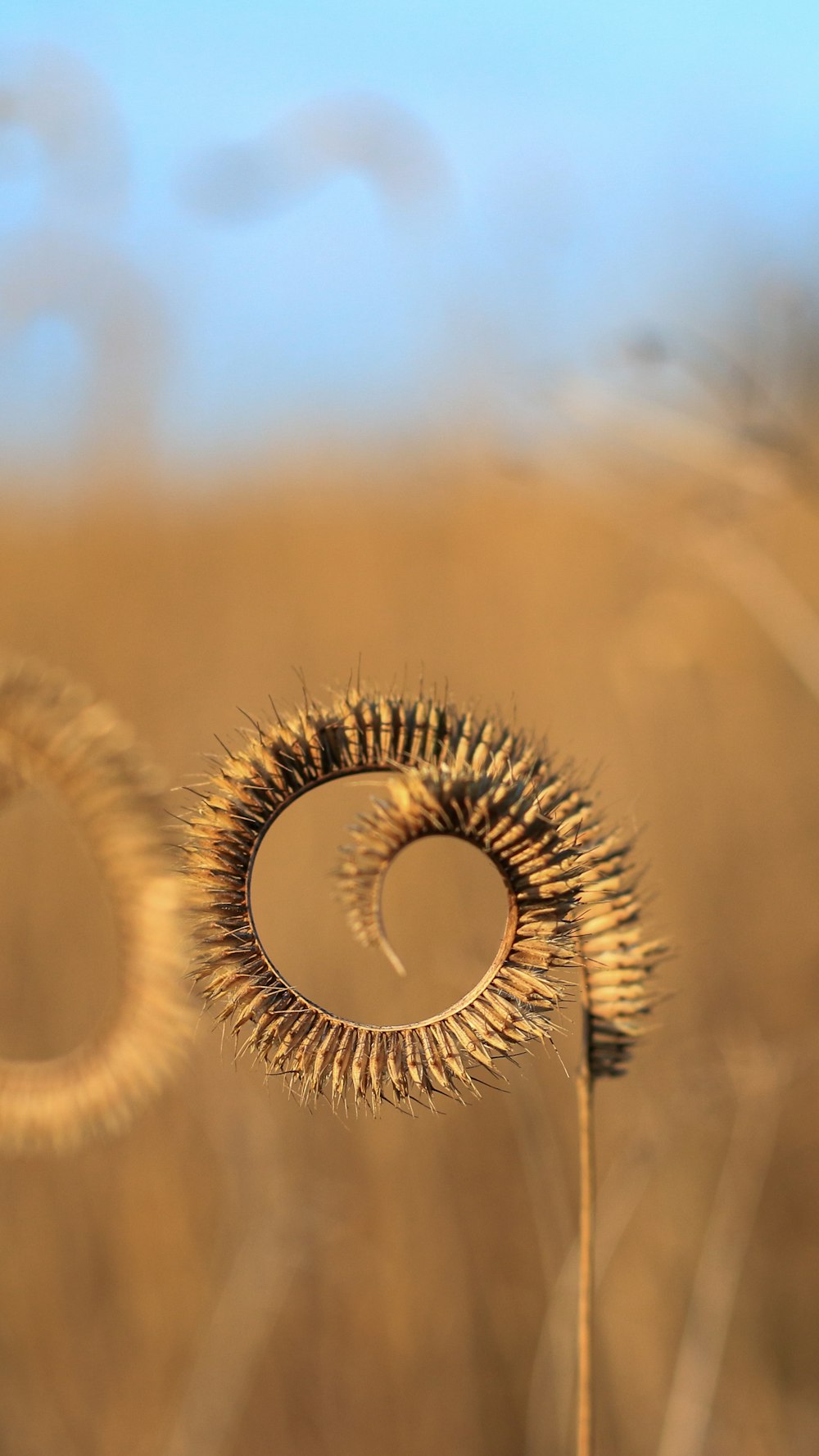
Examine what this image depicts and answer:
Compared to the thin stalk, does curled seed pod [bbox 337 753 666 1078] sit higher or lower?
higher

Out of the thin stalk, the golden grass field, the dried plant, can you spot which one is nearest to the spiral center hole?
the golden grass field

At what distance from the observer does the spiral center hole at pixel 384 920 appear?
13.5 feet

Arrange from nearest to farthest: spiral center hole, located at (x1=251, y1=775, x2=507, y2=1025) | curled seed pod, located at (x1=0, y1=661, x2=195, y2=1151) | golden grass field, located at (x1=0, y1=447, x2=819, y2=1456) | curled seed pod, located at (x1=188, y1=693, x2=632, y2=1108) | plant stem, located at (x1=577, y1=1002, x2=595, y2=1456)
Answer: curled seed pod, located at (x1=188, y1=693, x2=632, y2=1108)
plant stem, located at (x1=577, y1=1002, x2=595, y2=1456)
curled seed pod, located at (x1=0, y1=661, x2=195, y2=1151)
golden grass field, located at (x1=0, y1=447, x2=819, y2=1456)
spiral center hole, located at (x1=251, y1=775, x2=507, y2=1025)

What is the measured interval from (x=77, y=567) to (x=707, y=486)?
6.09m

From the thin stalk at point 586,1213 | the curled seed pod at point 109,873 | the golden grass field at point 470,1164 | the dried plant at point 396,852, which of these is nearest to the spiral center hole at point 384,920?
the golden grass field at point 470,1164

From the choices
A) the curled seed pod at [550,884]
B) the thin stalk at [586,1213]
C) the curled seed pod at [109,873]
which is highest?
the curled seed pod at [109,873]

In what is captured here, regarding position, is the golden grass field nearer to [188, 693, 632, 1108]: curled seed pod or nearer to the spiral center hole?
the spiral center hole

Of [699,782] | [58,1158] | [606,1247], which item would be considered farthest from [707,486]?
[58,1158]

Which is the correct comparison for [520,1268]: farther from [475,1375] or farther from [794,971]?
[794,971]

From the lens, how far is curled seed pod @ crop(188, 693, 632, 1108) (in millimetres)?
983

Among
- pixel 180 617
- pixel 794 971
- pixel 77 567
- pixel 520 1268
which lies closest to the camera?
pixel 520 1268

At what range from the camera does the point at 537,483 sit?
112 inches

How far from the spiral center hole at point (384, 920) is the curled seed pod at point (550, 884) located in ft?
8.52

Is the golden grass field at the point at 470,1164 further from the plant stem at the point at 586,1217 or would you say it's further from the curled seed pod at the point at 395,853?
the curled seed pod at the point at 395,853
